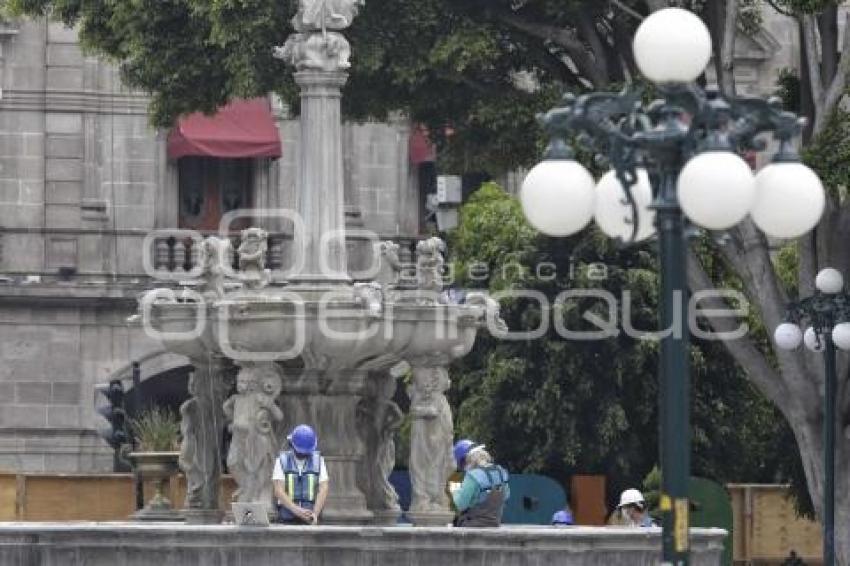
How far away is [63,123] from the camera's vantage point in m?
50.6

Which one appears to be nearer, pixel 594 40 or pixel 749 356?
pixel 749 356

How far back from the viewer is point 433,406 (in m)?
26.1

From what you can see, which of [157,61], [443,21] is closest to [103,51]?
[157,61]

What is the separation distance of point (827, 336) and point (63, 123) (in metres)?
22.9

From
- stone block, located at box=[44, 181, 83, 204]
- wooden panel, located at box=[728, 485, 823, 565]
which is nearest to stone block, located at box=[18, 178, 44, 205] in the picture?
stone block, located at box=[44, 181, 83, 204]

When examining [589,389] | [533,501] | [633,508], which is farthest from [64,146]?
[633,508]

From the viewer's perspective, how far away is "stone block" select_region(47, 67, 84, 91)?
5031 centimetres

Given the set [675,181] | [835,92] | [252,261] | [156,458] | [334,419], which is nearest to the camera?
[675,181]

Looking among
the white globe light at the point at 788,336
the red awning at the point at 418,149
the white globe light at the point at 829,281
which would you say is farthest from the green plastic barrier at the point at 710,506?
the red awning at the point at 418,149


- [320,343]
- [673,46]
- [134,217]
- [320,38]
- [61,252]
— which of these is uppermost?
[134,217]

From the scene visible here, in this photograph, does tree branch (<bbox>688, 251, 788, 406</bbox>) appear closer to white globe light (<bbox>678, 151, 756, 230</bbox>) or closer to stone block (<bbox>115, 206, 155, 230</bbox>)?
white globe light (<bbox>678, 151, 756, 230</bbox>)

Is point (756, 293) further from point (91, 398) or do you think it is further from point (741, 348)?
point (91, 398)

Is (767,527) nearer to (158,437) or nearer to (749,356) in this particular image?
(749,356)

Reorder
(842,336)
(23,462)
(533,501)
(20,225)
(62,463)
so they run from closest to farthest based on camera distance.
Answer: (842,336) < (533,501) < (23,462) < (62,463) < (20,225)
